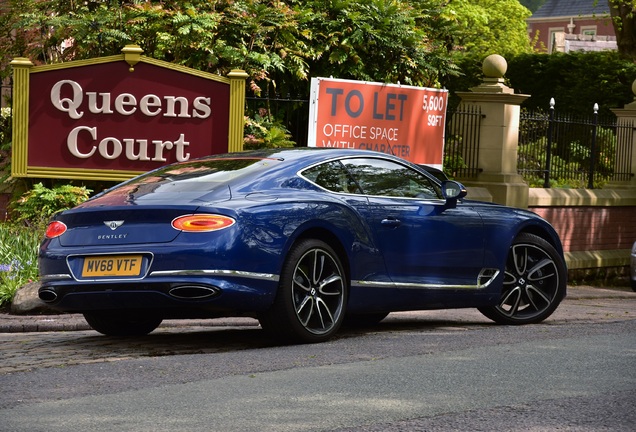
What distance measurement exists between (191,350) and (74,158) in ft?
20.9

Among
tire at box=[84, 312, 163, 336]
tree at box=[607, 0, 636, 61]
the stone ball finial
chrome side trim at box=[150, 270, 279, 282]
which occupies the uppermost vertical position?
tree at box=[607, 0, 636, 61]

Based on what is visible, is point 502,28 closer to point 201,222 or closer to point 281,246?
point 281,246

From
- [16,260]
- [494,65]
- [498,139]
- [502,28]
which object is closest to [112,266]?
[16,260]

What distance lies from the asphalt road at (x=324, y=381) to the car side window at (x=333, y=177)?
1123mm

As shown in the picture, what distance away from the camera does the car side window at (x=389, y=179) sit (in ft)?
31.4

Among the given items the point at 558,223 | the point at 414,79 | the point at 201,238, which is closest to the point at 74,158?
the point at 414,79

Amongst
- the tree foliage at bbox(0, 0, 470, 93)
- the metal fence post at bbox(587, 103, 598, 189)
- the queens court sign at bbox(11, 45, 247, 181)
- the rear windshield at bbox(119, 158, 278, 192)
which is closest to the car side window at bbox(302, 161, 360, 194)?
the rear windshield at bbox(119, 158, 278, 192)

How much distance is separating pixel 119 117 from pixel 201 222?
21.7ft

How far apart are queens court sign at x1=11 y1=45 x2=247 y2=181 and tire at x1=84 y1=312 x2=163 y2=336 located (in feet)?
16.9

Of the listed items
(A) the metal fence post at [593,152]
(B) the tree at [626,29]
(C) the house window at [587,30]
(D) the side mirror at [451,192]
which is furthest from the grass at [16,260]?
(C) the house window at [587,30]

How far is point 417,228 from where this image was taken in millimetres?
9727

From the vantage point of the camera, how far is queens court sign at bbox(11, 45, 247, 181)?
14.4m

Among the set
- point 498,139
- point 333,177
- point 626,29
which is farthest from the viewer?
point 626,29

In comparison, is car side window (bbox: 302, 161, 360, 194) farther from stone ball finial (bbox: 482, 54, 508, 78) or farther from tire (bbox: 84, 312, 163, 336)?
stone ball finial (bbox: 482, 54, 508, 78)
